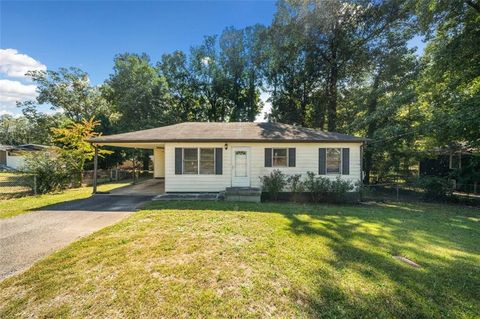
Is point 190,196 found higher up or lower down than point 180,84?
lower down

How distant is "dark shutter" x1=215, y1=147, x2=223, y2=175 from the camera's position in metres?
10.9

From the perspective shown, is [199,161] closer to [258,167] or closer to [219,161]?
[219,161]

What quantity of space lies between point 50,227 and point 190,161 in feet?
19.2

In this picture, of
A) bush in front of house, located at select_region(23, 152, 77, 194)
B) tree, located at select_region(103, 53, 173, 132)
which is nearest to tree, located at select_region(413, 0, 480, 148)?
bush in front of house, located at select_region(23, 152, 77, 194)

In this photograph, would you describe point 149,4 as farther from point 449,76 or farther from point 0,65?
point 449,76

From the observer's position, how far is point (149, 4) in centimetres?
1068

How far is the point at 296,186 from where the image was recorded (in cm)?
1056

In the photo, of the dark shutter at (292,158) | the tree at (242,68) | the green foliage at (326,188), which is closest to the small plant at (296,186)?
the green foliage at (326,188)

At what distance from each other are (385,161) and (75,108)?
3295 cm

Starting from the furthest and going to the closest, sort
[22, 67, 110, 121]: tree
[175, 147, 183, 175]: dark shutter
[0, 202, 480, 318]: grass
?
[22, 67, 110, 121]: tree < [175, 147, 183, 175]: dark shutter < [0, 202, 480, 318]: grass

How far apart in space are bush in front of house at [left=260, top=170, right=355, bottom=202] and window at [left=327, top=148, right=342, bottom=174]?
1.69 feet

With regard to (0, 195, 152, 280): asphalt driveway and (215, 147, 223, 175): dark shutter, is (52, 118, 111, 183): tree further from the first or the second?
(215, 147, 223, 175): dark shutter

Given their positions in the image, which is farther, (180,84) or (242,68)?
(180,84)

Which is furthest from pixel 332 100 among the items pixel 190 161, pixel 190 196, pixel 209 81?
pixel 190 196
